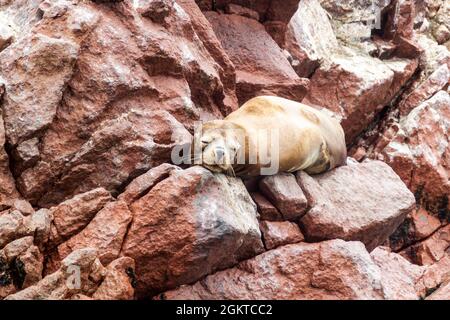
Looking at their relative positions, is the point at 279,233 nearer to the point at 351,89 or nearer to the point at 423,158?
the point at 351,89

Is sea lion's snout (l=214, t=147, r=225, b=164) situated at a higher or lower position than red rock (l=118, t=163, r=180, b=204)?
higher

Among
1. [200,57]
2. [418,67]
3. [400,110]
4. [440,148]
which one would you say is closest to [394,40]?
[418,67]

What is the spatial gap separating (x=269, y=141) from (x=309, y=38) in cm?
553

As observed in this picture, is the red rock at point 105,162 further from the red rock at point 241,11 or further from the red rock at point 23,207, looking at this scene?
the red rock at point 241,11

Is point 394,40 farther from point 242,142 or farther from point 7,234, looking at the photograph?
point 7,234

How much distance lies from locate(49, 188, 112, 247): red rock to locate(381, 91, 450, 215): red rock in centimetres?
705

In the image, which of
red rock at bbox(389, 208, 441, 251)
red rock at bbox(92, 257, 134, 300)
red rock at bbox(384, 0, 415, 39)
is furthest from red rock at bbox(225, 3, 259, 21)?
red rock at bbox(92, 257, 134, 300)

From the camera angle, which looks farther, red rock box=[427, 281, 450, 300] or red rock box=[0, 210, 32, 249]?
red rock box=[427, 281, 450, 300]

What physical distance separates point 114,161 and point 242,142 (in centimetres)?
130

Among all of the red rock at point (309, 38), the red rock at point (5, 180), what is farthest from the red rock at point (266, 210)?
the red rock at point (309, 38)

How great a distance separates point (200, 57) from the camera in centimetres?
809

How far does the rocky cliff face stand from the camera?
18.5ft

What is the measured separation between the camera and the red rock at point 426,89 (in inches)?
494

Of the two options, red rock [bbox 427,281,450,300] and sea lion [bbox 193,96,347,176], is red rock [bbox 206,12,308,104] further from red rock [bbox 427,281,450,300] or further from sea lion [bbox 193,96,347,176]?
red rock [bbox 427,281,450,300]
